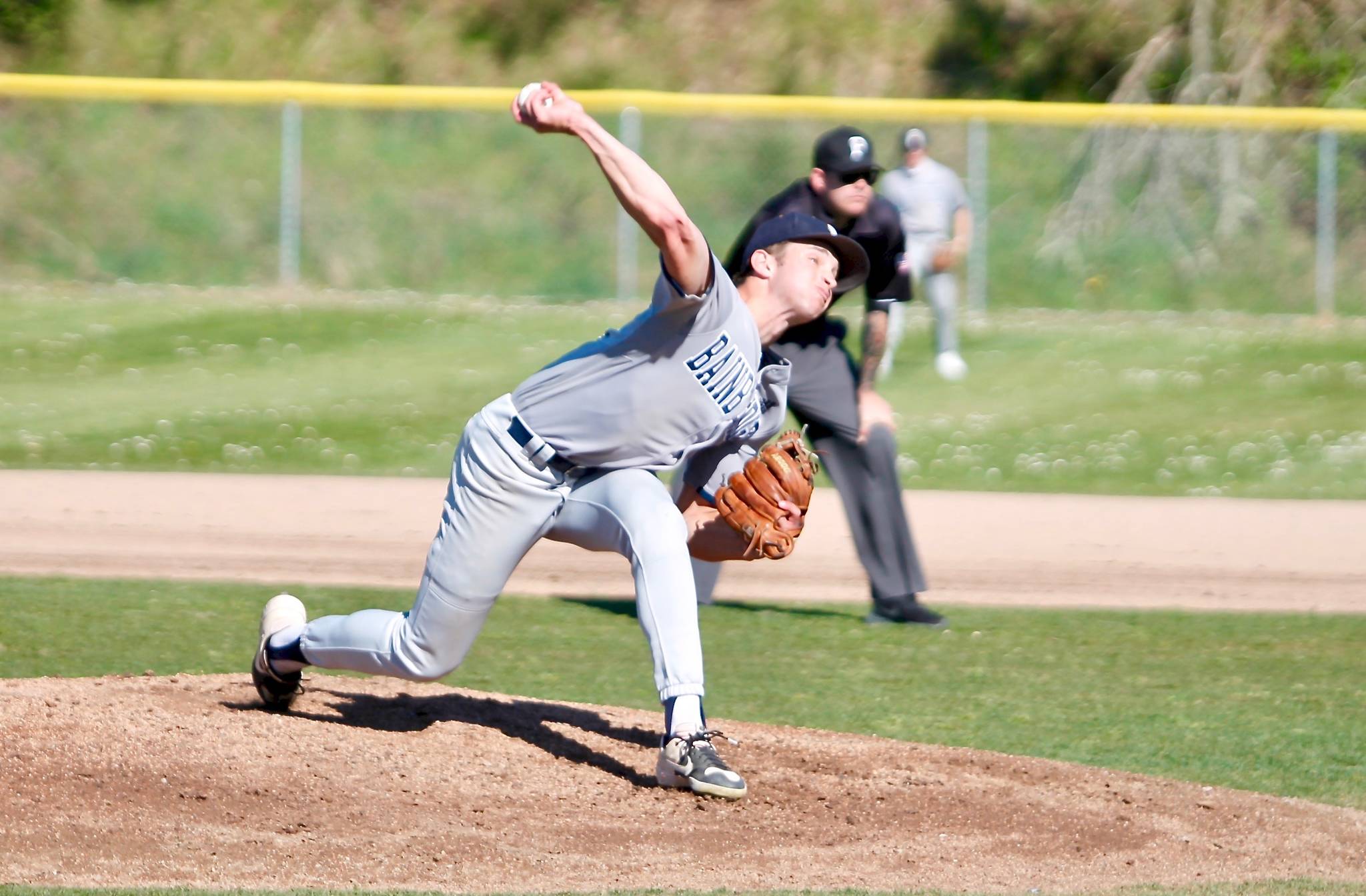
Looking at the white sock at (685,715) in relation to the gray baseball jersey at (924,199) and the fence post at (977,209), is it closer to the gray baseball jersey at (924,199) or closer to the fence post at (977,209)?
the gray baseball jersey at (924,199)

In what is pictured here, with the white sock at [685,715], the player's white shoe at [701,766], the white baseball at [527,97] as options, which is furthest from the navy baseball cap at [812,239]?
the player's white shoe at [701,766]

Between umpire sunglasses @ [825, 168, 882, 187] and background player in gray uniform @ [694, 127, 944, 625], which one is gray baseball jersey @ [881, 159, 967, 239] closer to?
background player in gray uniform @ [694, 127, 944, 625]

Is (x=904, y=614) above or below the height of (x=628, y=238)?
below

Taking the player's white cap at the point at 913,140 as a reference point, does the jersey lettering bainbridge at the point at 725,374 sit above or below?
below

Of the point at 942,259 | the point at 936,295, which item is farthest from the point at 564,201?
the point at 942,259

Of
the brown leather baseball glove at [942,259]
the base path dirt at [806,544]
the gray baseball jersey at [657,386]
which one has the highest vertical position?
the gray baseball jersey at [657,386]

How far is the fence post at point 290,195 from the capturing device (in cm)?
1641

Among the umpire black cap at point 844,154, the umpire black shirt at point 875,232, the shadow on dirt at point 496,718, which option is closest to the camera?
the shadow on dirt at point 496,718

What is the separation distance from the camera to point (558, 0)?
23.7 m

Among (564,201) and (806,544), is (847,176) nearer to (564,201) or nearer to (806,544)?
(806,544)

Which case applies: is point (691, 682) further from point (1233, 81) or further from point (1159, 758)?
point (1233, 81)

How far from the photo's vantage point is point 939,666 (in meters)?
6.50

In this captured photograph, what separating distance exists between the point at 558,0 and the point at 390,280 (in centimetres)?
794

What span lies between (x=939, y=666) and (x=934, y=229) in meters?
8.23
